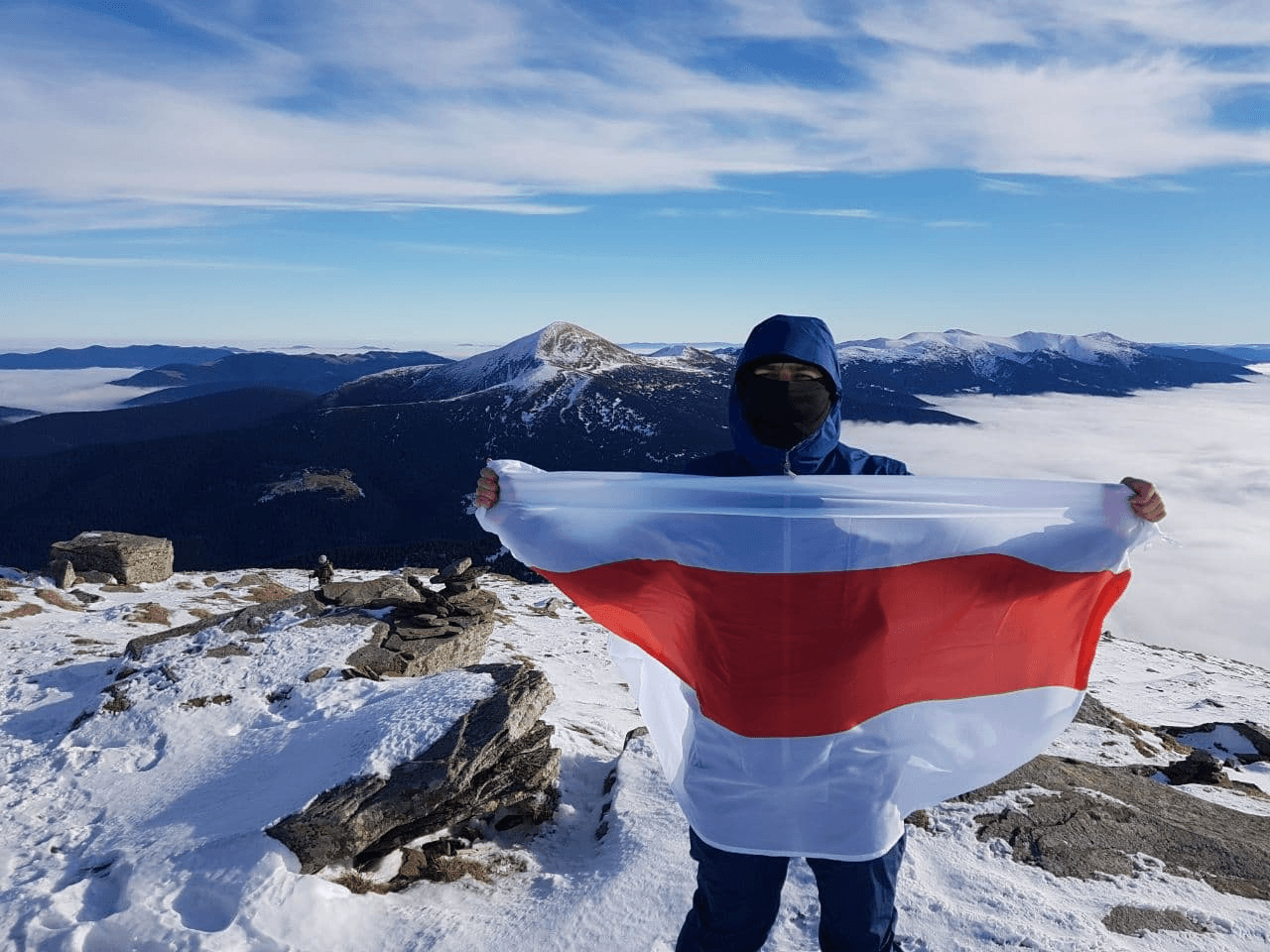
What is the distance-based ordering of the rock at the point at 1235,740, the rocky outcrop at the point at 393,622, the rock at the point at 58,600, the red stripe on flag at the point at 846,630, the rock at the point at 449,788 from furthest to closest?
the rock at the point at 58,600
the rock at the point at 1235,740
the rocky outcrop at the point at 393,622
the rock at the point at 449,788
the red stripe on flag at the point at 846,630

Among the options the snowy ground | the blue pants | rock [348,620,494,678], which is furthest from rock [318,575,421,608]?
the blue pants

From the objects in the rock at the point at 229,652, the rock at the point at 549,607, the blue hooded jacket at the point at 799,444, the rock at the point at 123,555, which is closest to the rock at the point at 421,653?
the rock at the point at 229,652

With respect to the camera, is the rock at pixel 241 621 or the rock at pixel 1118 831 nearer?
the rock at pixel 1118 831

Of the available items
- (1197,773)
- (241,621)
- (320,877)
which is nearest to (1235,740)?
(1197,773)

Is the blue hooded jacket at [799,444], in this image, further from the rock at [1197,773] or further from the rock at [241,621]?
the rock at [241,621]

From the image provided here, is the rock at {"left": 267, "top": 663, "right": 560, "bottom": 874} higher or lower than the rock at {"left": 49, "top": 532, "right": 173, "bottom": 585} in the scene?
higher

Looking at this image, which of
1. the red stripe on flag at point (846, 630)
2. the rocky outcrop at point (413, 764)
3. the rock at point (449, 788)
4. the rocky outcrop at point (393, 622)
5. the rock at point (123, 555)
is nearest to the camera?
the red stripe on flag at point (846, 630)

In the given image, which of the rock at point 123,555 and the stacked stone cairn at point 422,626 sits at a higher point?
the stacked stone cairn at point 422,626

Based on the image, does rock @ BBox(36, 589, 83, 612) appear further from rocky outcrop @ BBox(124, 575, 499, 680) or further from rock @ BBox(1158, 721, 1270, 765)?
rock @ BBox(1158, 721, 1270, 765)
